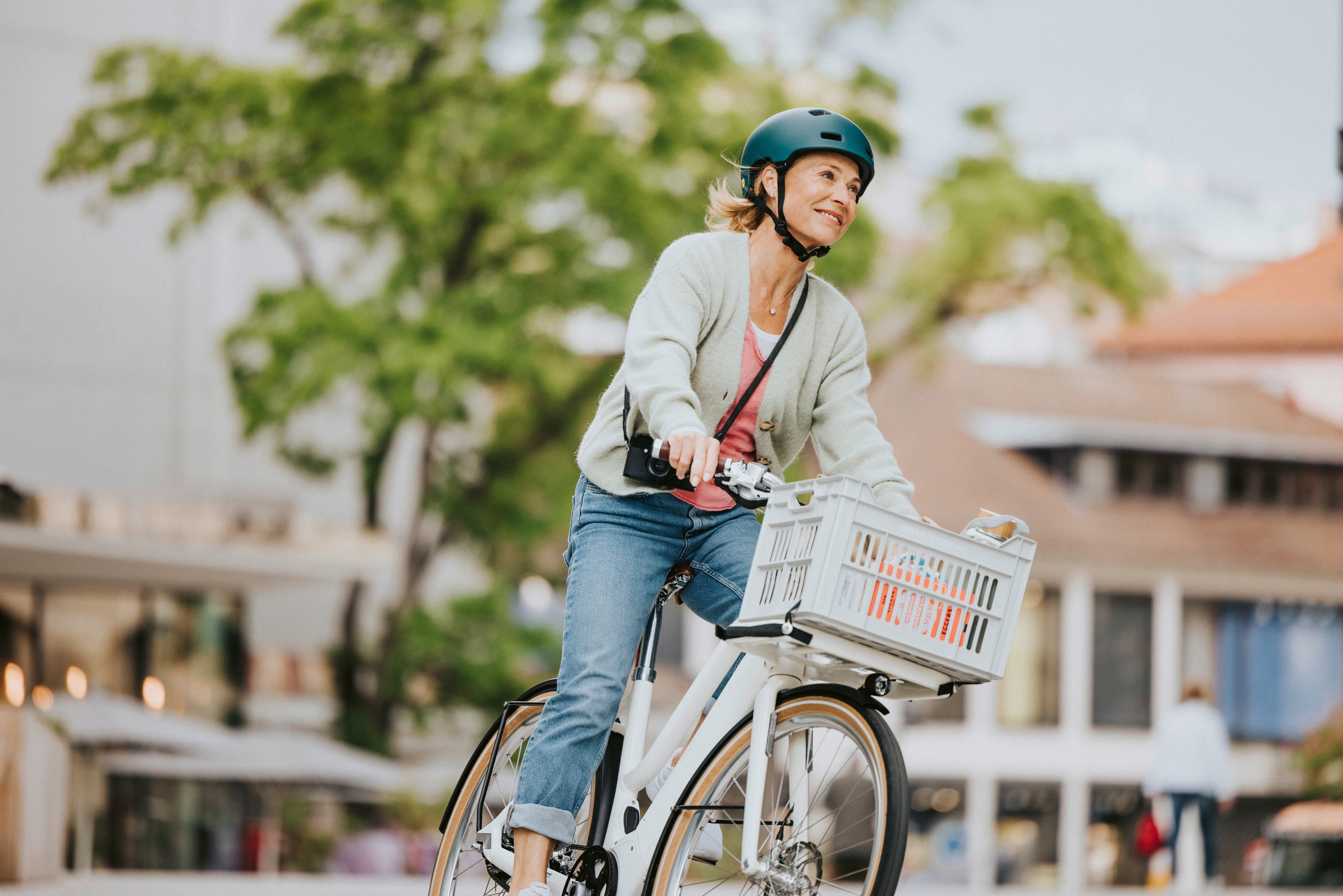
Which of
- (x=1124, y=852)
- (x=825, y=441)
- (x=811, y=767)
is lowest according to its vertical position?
(x=1124, y=852)

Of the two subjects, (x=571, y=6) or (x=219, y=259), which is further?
(x=219, y=259)

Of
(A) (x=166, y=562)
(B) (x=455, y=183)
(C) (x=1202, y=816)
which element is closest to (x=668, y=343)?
(C) (x=1202, y=816)

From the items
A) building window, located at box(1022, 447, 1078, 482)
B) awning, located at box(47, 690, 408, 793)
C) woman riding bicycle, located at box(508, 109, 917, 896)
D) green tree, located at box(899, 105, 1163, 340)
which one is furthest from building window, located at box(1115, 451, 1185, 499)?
woman riding bicycle, located at box(508, 109, 917, 896)

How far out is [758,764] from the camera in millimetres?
3168

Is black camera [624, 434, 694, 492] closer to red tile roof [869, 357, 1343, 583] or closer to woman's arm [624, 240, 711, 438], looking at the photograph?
woman's arm [624, 240, 711, 438]

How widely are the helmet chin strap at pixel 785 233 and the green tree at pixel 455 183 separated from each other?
14.9 m

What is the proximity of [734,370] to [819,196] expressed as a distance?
38 centimetres

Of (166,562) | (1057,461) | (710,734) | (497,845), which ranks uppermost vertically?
(1057,461)

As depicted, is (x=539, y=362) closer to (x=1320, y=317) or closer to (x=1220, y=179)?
(x=1320, y=317)

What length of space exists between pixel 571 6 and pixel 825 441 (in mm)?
16375

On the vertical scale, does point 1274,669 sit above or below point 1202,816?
above

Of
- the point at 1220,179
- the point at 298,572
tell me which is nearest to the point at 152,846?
the point at 298,572

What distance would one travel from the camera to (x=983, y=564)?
2.95 m

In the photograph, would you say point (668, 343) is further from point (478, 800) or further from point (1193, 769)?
point (1193, 769)
